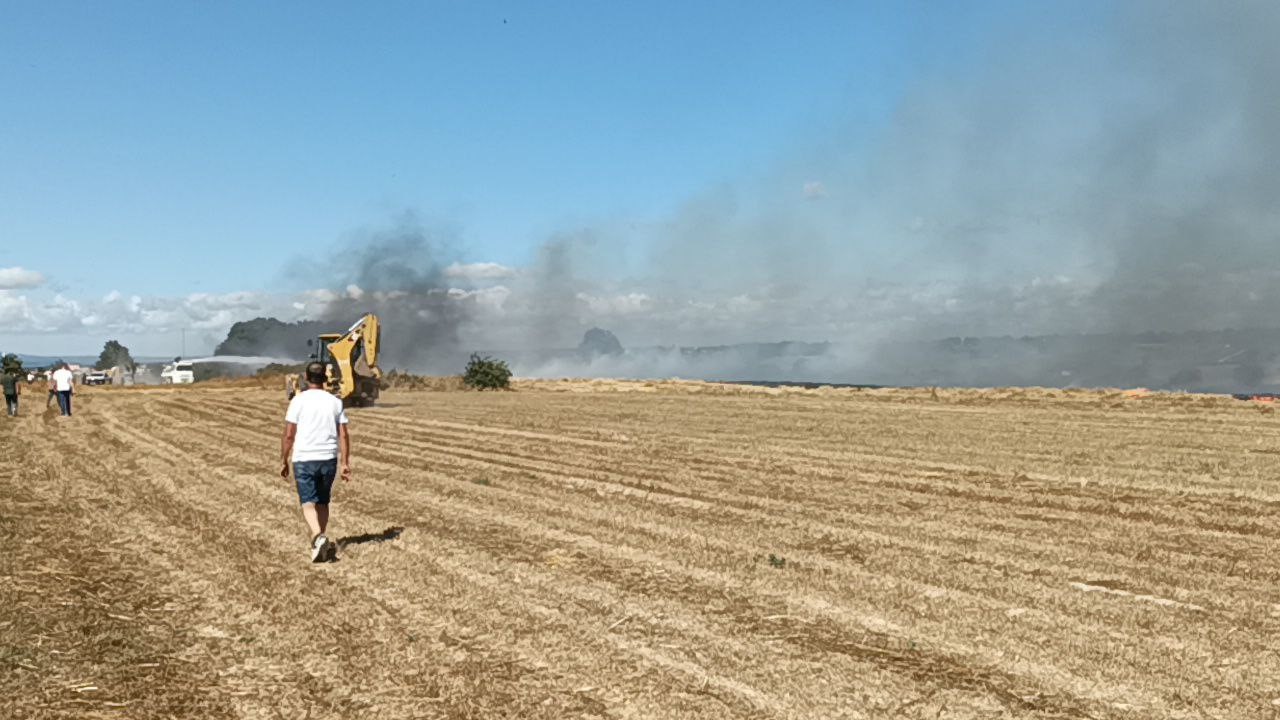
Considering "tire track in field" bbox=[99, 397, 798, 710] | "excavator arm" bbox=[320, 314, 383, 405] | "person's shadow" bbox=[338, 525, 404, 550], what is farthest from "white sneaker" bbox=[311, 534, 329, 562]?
"excavator arm" bbox=[320, 314, 383, 405]

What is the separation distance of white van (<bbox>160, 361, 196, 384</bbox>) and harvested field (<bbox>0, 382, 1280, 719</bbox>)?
81803mm

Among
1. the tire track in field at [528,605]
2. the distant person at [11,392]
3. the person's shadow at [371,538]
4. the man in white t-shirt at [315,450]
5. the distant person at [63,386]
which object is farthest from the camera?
the distant person at [63,386]

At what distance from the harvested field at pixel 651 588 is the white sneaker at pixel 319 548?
0.17 m

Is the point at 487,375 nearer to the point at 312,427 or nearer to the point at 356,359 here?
the point at 356,359

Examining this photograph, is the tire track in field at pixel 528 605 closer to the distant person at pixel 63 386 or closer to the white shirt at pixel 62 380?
the distant person at pixel 63 386

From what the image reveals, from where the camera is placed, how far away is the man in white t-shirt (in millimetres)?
10844

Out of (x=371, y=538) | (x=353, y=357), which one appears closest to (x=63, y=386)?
(x=353, y=357)

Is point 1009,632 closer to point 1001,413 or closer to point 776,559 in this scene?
point 776,559

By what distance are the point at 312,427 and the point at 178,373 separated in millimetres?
97326

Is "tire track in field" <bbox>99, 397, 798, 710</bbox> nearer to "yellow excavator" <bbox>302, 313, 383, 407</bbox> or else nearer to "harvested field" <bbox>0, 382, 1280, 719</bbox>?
→ "harvested field" <bbox>0, 382, 1280, 719</bbox>

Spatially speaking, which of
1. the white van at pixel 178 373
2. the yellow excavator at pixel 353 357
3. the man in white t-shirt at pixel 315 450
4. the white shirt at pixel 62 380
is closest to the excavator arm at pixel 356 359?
the yellow excavator at pixel 353 357

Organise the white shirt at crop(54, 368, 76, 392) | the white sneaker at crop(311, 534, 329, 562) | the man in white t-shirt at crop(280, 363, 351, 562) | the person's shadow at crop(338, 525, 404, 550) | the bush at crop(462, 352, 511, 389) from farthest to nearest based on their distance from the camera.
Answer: the bush at crop(462, 352, 511, 389), the white shirt at crop(54, 368, 76, 392), the person's shadow at crop(338, 525, 404, 550), the man in white t-shirt at crop(280, 363, 351, 562), the white sneaker at crop(311, 534, 329, 562)

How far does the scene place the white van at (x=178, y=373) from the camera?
96375mm

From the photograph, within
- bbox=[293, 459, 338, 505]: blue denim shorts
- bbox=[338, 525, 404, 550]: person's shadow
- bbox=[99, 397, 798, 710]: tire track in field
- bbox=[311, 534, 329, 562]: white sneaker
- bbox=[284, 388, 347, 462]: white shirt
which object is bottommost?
bbox=[99, 397, 798, 710]: tire track in field
